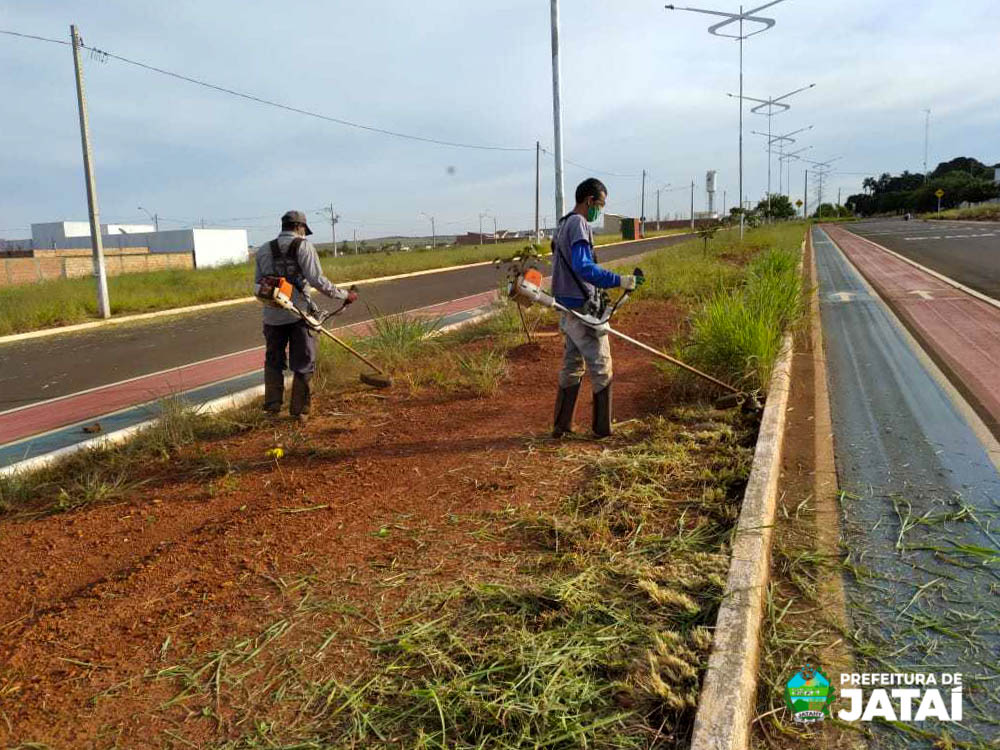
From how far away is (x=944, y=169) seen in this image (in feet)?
416

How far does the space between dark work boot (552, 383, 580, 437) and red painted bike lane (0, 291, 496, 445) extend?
9.99ft

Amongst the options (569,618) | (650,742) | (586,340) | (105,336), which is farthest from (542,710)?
(105,336)

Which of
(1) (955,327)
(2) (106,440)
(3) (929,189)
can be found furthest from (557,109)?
(3) (929,189)

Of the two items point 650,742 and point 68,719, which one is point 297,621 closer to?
point 68,719

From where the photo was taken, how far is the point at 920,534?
138 inches

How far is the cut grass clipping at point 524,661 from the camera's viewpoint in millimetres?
2191

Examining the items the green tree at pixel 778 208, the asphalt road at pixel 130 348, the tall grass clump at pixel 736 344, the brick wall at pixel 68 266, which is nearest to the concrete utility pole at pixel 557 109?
the asphalt road at pixel 130 348

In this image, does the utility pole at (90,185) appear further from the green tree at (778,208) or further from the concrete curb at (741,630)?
the green tree at (778,208)

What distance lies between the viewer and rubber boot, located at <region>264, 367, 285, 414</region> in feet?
19.5

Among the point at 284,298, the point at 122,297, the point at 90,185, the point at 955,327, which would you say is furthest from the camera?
the point at 122,297

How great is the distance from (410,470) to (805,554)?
229 cm

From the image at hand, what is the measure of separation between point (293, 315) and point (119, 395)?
10.5 feet

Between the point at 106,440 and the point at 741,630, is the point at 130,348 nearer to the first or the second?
the point at 106,440

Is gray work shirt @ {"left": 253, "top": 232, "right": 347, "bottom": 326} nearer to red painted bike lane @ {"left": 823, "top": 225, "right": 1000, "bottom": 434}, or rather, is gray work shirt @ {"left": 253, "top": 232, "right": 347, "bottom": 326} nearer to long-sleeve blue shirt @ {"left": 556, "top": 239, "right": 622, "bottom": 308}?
long-sleeve blue shirt @ {"left": 556, "top": 239, "right": 622, "bottom": 308}
